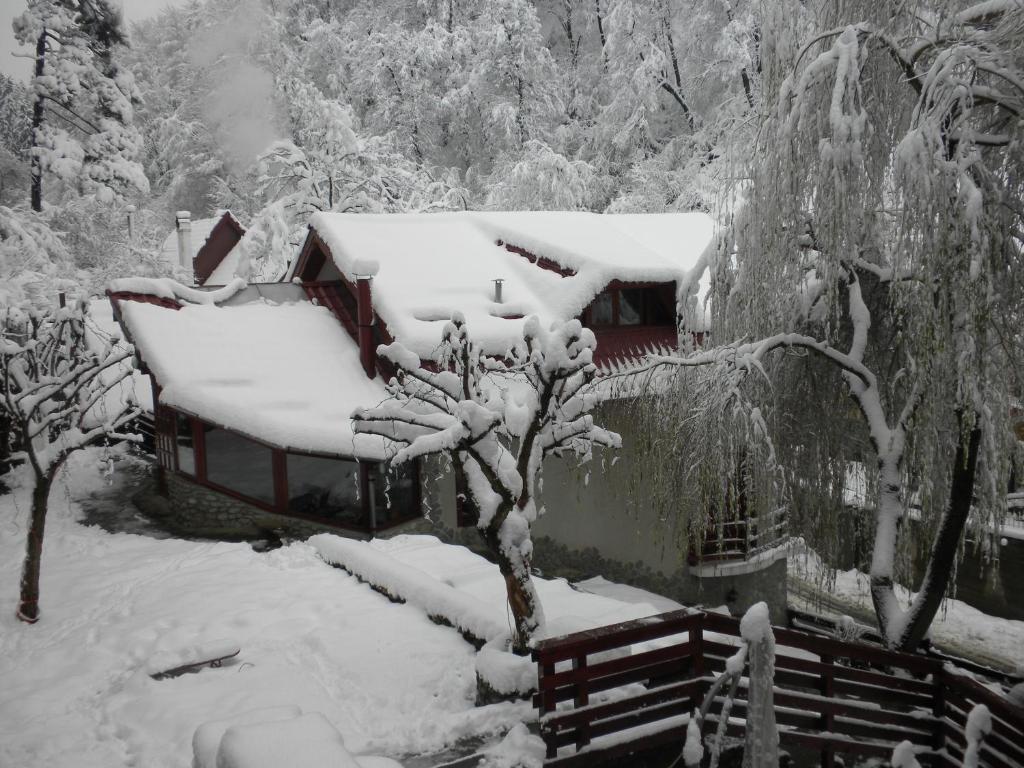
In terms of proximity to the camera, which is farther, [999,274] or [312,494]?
[312,494]

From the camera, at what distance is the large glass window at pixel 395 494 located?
502 inches

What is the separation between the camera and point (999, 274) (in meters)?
5.00

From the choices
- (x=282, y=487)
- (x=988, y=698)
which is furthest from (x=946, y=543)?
(x=282, y=487)

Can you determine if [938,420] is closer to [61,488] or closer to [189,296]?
[189,296]

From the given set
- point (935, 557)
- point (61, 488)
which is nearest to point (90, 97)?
point (61, 488)

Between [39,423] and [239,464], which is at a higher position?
[39,423]

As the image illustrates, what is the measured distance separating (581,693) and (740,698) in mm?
1353

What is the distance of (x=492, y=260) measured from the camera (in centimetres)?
1518

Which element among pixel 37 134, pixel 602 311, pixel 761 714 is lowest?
pixel 761 714

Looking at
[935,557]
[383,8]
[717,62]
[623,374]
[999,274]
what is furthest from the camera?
[383,8]

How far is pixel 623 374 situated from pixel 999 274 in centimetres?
307

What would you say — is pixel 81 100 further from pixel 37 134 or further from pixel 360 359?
pixel 360 359

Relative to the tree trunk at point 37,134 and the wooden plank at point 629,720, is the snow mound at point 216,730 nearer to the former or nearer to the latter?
the wooden plank at point 629,720

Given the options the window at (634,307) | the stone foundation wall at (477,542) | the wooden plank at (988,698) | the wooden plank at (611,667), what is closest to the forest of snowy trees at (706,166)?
the wooden plank at (988,698)
